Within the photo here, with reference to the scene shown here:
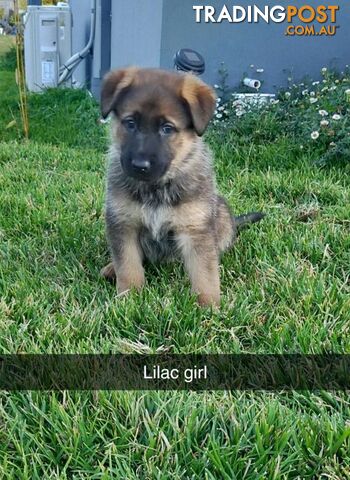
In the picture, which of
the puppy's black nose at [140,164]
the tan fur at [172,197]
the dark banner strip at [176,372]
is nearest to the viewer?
the dark banner strip at [176,372]

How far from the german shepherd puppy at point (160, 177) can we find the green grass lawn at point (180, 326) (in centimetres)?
16

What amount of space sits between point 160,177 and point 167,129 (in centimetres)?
20

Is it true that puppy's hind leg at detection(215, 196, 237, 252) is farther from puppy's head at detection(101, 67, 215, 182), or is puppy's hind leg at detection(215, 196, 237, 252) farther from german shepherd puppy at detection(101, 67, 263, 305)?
puppy's head at detection(101, 67, 215, 182)

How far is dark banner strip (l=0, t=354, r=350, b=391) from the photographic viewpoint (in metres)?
2.02

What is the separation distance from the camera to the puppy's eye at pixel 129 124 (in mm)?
2490

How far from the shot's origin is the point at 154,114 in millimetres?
2447

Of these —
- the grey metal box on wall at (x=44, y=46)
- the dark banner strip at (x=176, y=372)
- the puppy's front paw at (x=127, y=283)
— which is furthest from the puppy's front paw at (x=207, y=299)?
the grey metal box on wall at (x=44, y=46)

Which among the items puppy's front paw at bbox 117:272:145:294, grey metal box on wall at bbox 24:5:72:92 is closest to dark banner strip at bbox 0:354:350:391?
puppy's front paw at bbox 117:272:145:294

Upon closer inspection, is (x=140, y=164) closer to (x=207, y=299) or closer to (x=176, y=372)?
(x=207, y=299)

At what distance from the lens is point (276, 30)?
6.01 meters

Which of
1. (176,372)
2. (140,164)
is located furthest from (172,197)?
(176,372)

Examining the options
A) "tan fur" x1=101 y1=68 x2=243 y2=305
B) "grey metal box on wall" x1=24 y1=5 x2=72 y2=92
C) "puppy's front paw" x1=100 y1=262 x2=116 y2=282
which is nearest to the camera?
"tan fur" x1=101 y1=68 x2=243 y2=305

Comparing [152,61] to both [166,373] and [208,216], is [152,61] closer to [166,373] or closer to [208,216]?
[208,216]

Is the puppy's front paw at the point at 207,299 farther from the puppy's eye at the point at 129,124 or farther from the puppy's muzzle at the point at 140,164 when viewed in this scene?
the puppy's eye at the point at 129,124
